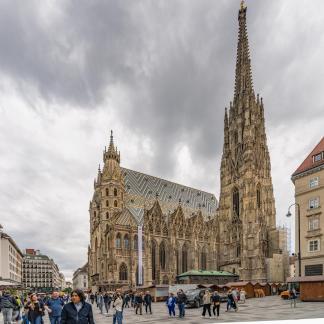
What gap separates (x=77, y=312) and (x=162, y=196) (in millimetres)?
76702

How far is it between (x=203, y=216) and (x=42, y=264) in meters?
106

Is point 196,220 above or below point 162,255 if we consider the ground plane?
above

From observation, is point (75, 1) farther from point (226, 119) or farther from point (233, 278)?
point (226, 119)

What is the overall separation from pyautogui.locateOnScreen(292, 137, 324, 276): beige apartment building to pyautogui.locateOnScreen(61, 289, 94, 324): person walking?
27.7 metres

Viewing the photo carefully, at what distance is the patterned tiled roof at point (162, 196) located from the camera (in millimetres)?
75850

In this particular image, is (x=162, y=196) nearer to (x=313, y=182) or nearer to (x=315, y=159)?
(x=315, y=159)

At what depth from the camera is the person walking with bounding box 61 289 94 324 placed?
6500mm

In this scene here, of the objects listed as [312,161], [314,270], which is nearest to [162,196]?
[312,161]

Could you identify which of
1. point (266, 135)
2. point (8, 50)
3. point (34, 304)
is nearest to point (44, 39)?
point (8, 50)

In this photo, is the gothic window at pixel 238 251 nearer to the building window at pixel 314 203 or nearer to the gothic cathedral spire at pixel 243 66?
the gothic cathedral spire at pixel 243 66

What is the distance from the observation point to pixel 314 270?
3136cm

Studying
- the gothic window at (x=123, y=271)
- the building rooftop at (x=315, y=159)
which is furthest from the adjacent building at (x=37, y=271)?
the building rooftop at (x=315, y=159)

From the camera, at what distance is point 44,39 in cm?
1700

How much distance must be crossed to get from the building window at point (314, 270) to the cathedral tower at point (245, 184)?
40.2 meters
